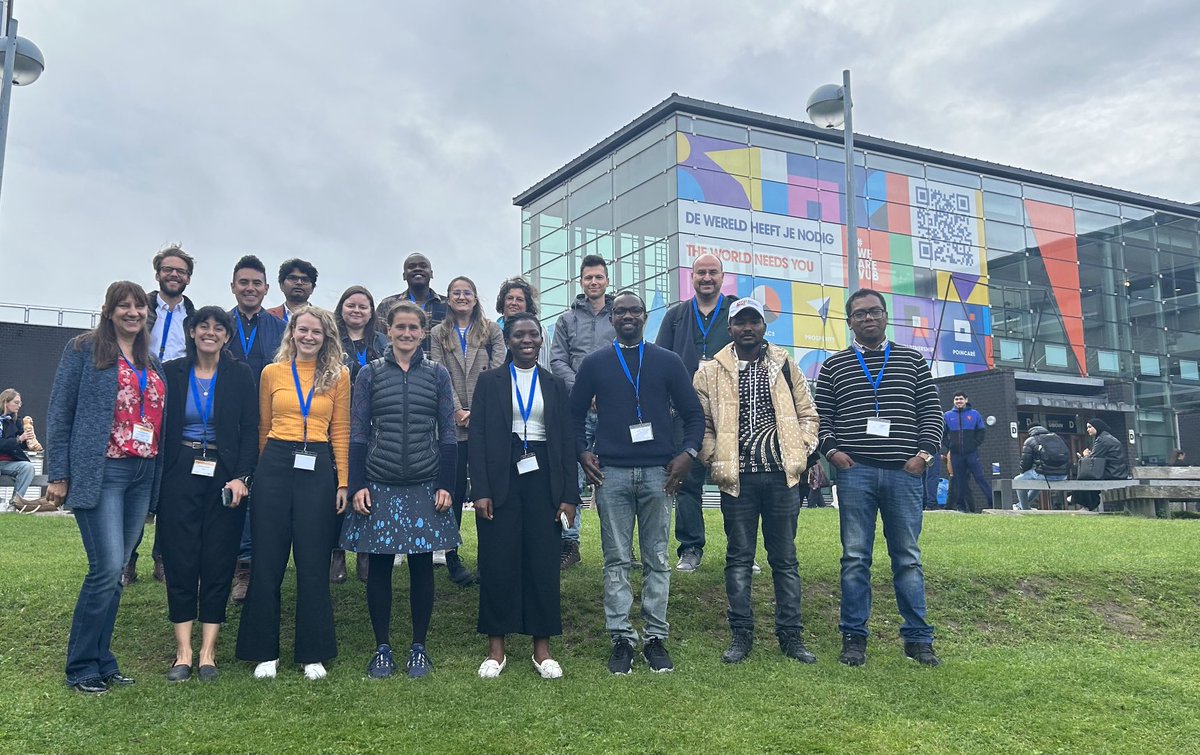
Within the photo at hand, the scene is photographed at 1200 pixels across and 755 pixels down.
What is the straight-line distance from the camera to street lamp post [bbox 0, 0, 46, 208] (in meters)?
12.0

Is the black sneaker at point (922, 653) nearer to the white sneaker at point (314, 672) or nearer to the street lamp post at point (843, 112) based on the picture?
the white sneaker at point (314, 672)

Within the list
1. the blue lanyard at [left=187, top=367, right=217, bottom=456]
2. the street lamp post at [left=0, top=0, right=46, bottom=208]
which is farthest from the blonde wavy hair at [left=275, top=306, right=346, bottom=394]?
the street lamp post at [left=0, top=0, right=46, bottom=208]

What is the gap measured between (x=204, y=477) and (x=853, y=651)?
13.5 feet

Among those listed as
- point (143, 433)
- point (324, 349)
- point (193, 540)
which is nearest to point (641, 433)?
point (324, 349)

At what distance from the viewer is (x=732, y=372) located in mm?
5875

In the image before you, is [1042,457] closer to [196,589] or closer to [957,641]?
[957,641]

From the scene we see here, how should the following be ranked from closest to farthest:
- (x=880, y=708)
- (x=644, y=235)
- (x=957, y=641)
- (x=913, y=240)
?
1. (x=880, y=708)
2. (x=957, y=641)
3. (x=644, y=235)
4. (x=913, y=240)

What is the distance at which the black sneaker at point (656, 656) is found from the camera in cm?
535

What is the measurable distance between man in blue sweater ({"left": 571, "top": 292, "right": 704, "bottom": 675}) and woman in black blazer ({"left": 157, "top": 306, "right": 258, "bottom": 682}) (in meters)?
2.08

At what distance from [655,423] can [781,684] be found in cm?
168

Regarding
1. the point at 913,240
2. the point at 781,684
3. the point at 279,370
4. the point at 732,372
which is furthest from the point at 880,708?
the point at 913,240

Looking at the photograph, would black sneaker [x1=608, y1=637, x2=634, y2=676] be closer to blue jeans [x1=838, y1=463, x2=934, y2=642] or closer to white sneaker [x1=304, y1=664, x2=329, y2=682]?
blue jeans [x1=838, y1=463, x2=934, y2=642]

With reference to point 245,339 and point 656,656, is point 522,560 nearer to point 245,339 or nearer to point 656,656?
point 656,656

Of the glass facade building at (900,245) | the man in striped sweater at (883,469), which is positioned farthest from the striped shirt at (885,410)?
the glass facade building at (900,245)
